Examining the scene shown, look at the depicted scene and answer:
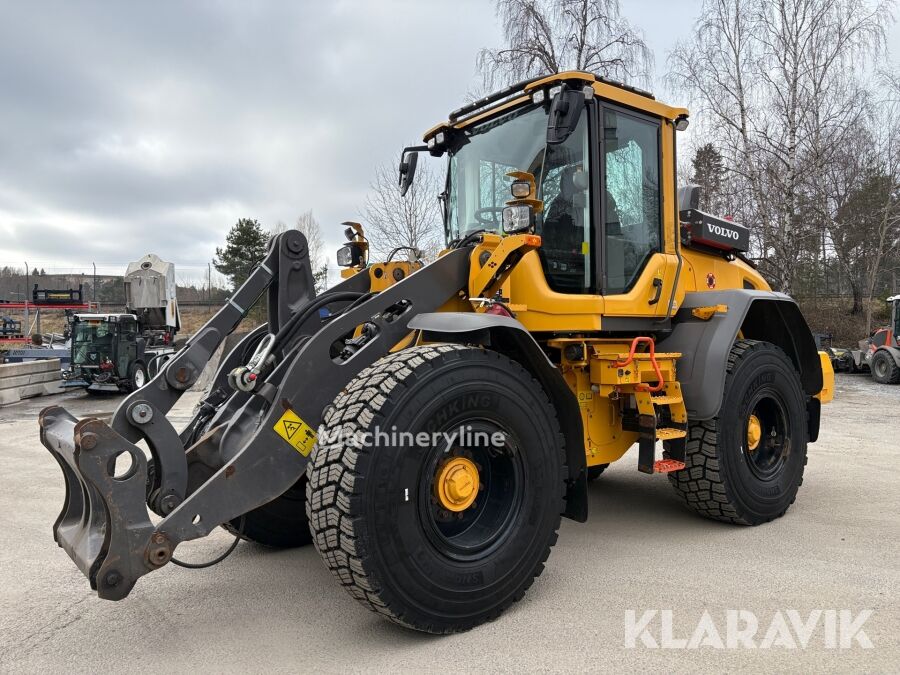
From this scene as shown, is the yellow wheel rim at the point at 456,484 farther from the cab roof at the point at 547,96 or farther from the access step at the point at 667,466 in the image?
the cab roof at the point at 547,96

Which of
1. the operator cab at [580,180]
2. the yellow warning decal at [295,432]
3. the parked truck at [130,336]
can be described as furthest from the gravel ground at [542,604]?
the parked truck at [130,336]

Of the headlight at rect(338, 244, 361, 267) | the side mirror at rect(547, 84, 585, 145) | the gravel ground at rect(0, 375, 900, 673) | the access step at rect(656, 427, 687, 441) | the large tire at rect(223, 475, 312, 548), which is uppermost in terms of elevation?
the side mirror at rect(547, 84, 585, 145)

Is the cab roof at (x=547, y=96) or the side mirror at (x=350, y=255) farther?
the side mirror at (x=350, y=255)

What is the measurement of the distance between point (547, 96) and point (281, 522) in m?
3.01

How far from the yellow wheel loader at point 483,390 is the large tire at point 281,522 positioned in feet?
0.05

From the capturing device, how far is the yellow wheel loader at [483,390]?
8.75 feet

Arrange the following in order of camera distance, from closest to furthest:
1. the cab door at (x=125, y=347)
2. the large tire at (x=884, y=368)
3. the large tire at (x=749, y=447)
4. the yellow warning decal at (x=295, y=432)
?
the yellow warning decal at (x=295, y=432) → the large tire at (x=749, y=447) → the large tire at (x=884, y=368) → the cab door at (x=125, y=347)

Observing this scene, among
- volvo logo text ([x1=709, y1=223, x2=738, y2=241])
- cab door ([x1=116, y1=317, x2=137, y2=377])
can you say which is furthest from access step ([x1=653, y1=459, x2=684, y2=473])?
Answer: cab door ([x1=116, y1=317, x2=137, y2=377])

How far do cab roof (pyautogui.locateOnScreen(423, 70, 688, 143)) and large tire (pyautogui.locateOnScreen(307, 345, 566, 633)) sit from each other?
1.73 metres

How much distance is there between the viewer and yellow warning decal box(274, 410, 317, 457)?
290cm

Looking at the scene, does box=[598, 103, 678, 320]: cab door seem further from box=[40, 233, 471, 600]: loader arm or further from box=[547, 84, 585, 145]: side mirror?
box=[40, 233, 471, 600]: loader arm

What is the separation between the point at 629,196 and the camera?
4.16 metres

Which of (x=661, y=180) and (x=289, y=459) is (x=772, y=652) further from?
(x=661, y=180)

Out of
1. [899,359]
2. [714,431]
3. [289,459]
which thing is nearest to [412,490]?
[289,459]
